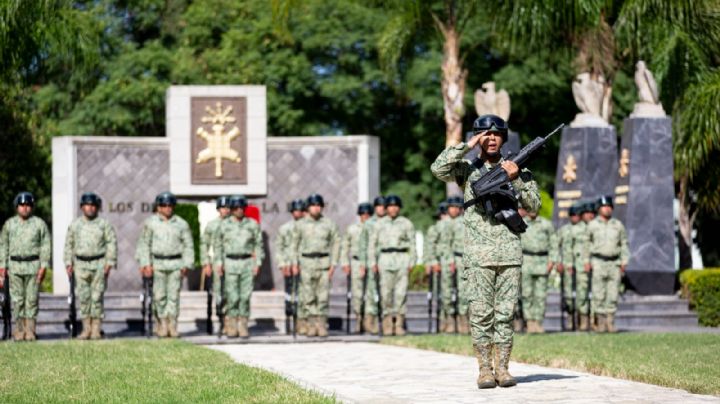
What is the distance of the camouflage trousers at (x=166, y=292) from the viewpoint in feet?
65.3

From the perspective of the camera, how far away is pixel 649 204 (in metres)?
24.7

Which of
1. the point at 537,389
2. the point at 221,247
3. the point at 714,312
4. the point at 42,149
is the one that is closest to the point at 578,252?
the point at 714,312

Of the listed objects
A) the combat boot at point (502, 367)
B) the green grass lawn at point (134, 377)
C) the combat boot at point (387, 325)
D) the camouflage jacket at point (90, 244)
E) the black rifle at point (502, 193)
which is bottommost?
the combat boot at point (387, 325)

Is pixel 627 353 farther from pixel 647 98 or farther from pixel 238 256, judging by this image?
pixel 647 98

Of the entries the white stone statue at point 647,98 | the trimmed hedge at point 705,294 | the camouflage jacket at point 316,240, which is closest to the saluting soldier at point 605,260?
the trimmed hedge at point 705,294

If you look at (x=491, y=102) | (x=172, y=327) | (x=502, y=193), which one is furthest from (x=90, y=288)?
(x=491, y=102)

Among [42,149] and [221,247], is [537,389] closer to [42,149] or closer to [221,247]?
[221,247]

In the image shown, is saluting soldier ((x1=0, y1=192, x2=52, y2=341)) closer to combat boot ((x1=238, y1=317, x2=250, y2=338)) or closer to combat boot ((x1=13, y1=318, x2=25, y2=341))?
combat boot ((x1=13, y1=318, x2=25, y2=341))

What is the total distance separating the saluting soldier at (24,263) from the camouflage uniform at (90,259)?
37cm

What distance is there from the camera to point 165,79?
40.2m

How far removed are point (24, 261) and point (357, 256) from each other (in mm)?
5058

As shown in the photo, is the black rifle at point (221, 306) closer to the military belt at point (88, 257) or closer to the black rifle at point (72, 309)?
the military belt at point (88, 257)

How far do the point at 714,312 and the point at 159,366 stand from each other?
39.8 ft

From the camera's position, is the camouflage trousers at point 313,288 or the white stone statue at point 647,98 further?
the white stone statue at point 647,98
